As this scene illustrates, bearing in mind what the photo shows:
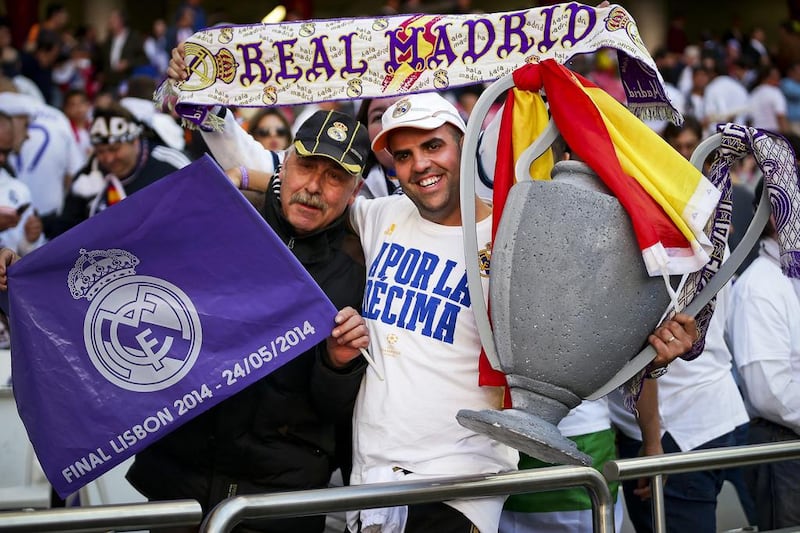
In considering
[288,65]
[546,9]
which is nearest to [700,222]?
[546,9]

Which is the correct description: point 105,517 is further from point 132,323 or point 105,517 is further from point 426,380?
point 426,380

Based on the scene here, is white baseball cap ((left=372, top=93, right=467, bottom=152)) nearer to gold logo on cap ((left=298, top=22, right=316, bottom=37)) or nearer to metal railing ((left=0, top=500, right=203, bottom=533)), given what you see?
gold logo on cap ((left=298, top=22, right=316, bottom=37))

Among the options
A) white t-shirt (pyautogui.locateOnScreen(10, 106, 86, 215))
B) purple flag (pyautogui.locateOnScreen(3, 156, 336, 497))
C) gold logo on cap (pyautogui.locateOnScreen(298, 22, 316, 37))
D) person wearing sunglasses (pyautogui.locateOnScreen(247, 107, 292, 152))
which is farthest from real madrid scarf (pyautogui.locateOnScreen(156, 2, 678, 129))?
white t-shirt (pyautogui.locateOnScreen(10, 106, 86, 215))

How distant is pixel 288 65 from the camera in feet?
11.8

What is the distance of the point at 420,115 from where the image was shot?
3.22 m

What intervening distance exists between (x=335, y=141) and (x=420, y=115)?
293mm

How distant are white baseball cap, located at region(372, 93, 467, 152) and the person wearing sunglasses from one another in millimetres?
2865

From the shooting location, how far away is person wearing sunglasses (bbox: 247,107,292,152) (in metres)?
6.11

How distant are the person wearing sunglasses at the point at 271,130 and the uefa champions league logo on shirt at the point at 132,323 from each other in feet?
9.92

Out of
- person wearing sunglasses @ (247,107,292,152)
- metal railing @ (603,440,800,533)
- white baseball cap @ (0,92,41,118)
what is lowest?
metal railing @ (603,440,800,533)

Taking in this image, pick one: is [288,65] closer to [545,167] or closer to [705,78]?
[545,167]

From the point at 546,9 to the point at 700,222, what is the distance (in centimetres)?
95

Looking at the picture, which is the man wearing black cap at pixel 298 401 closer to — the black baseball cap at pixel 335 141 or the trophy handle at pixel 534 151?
the black baseball cap at pixel 335 141

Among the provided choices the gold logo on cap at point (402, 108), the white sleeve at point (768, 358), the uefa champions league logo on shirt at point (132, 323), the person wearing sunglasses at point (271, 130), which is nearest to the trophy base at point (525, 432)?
the uefa champions league logo on shirt at point (132, 323)
